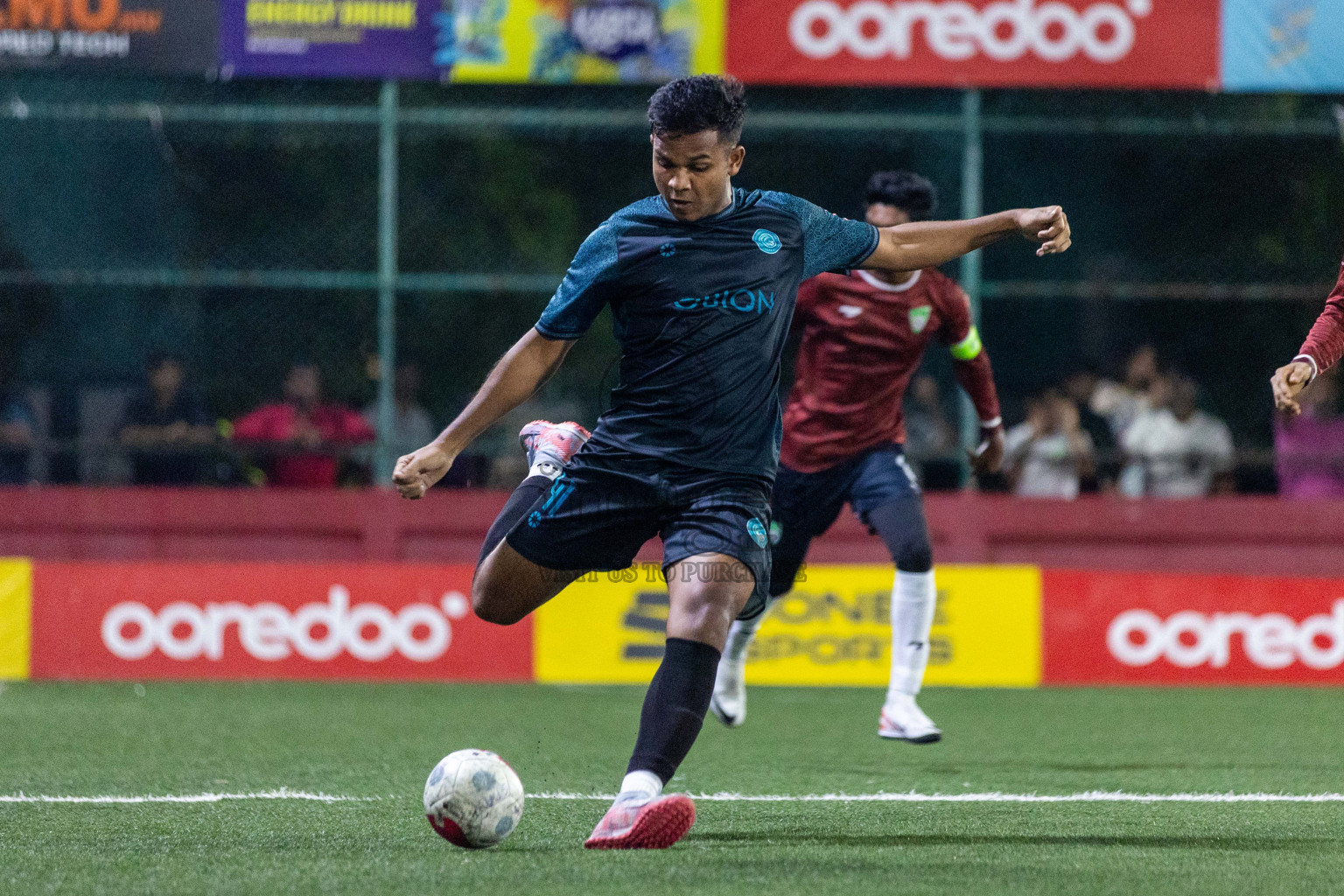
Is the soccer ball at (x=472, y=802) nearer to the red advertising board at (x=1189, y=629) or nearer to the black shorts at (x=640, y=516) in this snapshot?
the black shorts at (x=640, y=516)

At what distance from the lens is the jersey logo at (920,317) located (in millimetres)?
7938

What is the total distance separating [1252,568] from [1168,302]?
7.37ft

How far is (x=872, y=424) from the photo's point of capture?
8023 millimetres

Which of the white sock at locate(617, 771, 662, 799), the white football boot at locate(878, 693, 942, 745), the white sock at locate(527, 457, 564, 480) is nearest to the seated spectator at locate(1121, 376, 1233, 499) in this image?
the white football boot at locate(878, 693, 942, 745)

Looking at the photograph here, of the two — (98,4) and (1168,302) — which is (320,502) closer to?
(98,4)

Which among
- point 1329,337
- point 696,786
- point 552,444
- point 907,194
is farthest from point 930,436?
point 552,444

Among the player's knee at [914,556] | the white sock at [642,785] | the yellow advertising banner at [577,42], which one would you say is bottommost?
the white sock at [642,785]

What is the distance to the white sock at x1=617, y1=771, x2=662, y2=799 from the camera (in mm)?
4895

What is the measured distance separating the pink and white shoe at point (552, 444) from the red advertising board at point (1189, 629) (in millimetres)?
6329

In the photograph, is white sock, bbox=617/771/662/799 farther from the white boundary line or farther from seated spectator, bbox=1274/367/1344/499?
seated spectator, bbox=1274/367/1344/499

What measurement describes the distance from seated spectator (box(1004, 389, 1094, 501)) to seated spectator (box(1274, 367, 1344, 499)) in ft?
4.62

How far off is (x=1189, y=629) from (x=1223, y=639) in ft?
0.70

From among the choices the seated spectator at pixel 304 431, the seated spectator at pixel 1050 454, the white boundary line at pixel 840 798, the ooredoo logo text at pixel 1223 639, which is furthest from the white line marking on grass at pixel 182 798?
the seated spectator at pixel 1050 454

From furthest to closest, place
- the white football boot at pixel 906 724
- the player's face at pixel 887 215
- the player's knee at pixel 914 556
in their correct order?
1. the player's knee at pixel 914 556
2. the player's face at pixel 887 215
3. the white football boot at pixel 906 724
